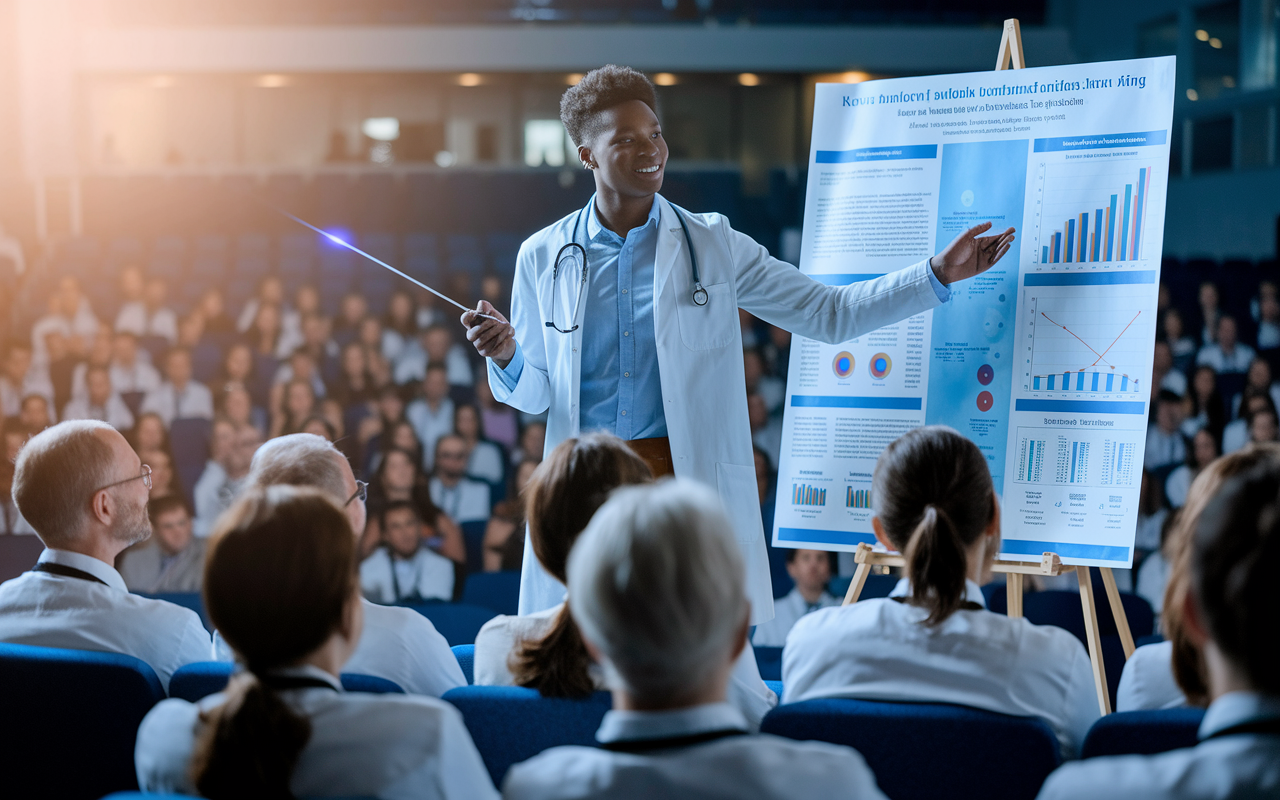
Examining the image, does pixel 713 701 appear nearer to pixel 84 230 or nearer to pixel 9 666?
pixel 9 666

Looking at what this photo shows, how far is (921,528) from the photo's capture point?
1535mm

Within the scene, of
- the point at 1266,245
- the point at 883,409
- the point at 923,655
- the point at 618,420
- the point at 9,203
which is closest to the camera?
the point at 923,655

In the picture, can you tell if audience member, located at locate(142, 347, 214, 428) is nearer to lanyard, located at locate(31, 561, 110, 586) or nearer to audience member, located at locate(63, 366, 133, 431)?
audience member, located at locate(63, 366, 133, 431)

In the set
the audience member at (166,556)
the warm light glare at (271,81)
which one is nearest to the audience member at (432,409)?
the audience member at (166,556)

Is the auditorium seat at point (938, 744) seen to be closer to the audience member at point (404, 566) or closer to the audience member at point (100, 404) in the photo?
the audience member at point (404, 566)

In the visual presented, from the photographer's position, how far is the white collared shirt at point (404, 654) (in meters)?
1.64

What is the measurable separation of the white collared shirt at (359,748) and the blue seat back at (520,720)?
228mm

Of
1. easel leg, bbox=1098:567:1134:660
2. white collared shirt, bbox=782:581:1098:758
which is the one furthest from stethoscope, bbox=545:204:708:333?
easel leg, bbox=1098:567:1134:660

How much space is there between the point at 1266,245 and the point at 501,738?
1022cm

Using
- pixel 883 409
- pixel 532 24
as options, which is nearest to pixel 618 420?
pixel 883 409

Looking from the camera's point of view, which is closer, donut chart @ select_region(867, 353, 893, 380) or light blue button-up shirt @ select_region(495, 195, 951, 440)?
light blue button-up shirt @ select_region(495, 195, 951, 440)

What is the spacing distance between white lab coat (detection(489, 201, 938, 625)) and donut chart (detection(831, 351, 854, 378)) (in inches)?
11.8

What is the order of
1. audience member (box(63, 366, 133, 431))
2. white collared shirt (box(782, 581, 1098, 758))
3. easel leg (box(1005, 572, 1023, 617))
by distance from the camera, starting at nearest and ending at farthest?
1. white collared shirt (box(782, 581, 1098, 758))
2. easel leg (box(1005, 572, 1023, 617))
3. audience member (box(63, 366, 133, 431))

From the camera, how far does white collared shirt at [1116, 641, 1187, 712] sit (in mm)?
1462
